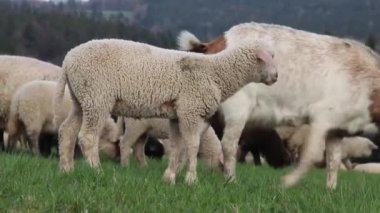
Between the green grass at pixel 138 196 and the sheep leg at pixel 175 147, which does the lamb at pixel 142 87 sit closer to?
the sheep leg at pixel 175 147

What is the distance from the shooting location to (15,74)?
54.9ft

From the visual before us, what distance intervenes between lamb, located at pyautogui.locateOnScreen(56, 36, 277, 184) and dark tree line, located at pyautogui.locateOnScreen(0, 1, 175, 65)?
77.1m

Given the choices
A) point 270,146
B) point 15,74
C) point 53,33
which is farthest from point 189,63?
point 53,33

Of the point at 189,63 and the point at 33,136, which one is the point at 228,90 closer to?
the point at 189,63

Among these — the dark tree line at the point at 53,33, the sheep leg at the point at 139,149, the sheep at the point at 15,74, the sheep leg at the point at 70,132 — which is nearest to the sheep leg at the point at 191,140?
the sheep leg at the point at 70,132

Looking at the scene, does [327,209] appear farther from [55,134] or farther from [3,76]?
[3,76]

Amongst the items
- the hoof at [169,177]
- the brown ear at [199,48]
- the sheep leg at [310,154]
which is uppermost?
the brown ear at [199,48]

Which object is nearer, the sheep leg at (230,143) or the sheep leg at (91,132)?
the sheep leg at (91,132)

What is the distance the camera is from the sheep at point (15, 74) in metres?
16.2

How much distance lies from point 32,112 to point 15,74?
1.75 m

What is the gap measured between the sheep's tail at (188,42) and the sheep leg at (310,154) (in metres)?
2.10

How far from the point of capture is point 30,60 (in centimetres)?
1761

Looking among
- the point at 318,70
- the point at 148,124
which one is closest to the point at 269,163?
the point at 148,124

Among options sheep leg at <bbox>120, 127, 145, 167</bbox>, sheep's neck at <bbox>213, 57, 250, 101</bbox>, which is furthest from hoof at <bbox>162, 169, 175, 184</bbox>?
sheep leg at <bbox>120, 127, 145, 167</bbox>
